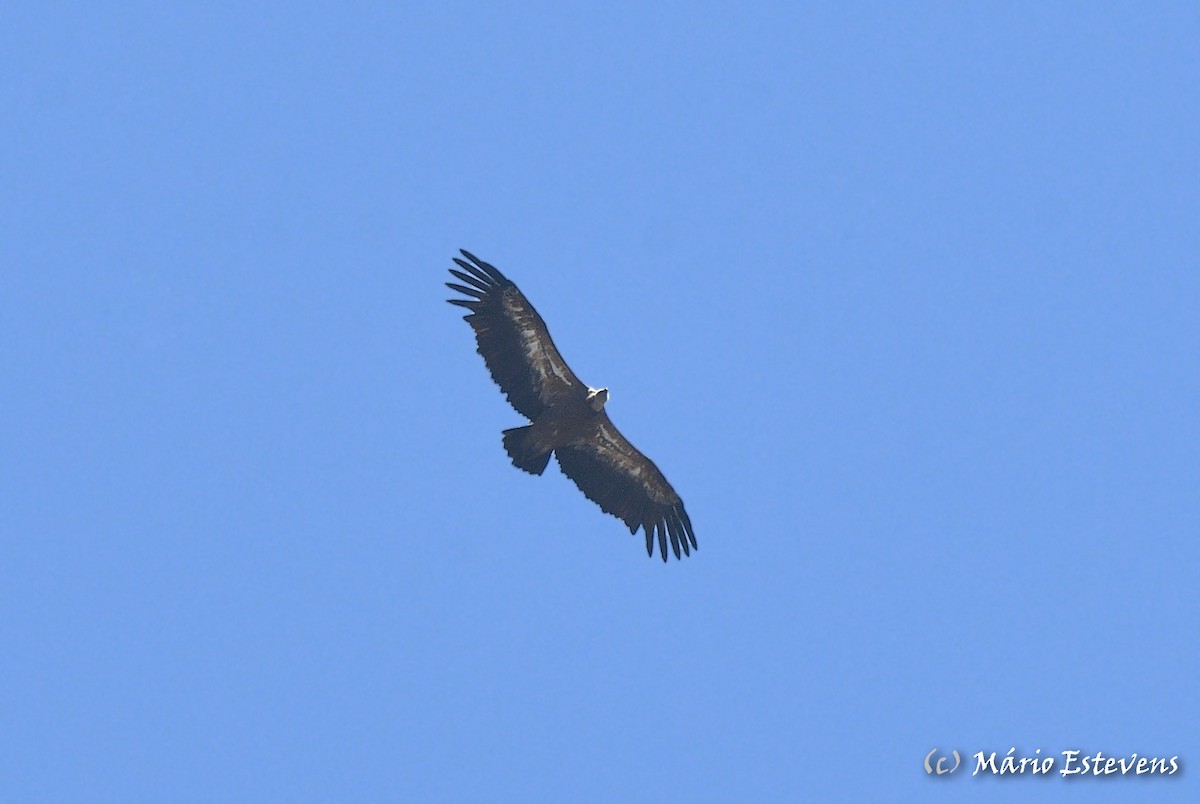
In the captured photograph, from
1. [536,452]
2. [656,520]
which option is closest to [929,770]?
[656,520]

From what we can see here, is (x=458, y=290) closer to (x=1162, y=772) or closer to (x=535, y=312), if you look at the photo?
(x=535, y=312)

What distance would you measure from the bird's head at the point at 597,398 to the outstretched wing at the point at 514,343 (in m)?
0.22

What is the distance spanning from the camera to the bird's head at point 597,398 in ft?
84.5

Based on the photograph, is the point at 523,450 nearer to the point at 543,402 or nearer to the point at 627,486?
the point at 543,402

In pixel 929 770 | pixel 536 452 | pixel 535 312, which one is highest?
pixel 535 312

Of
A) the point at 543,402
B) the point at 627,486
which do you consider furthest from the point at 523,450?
the point at 627,486

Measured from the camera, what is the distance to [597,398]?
25.8 metres

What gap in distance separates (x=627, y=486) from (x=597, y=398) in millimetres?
2431

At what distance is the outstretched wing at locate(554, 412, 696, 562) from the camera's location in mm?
27000

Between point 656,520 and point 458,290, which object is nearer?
point 458,290

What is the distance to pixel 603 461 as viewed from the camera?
89.4ft

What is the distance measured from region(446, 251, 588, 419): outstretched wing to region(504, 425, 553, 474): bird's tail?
0.51m

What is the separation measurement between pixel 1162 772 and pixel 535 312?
13.4 m

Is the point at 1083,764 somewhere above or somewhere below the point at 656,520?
below
